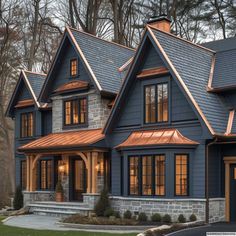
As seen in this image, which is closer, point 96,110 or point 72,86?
point 96,110

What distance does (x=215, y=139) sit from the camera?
19.5 metres

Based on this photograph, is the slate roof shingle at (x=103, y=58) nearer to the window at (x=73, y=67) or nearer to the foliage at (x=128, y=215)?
the window at (x=73, y=67)

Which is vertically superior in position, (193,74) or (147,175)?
(193,74)

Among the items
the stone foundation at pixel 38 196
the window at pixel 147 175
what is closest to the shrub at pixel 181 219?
the window at pixel 147 175

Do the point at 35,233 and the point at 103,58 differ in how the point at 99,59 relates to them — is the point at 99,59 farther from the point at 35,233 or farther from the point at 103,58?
the point at 35,233

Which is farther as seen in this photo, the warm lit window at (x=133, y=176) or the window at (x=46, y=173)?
the window at (x=46, y=173)

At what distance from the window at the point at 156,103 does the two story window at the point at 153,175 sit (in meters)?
1.76

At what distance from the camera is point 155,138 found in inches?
827

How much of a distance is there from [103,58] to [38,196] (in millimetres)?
7667

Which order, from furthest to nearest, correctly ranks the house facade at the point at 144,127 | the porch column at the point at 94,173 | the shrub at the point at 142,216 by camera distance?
the porch column at the point at 94,173 → the shrub at the point at 142,216 → the house facade at the point at 144,127

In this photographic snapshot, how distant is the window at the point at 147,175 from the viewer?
20.7 meters

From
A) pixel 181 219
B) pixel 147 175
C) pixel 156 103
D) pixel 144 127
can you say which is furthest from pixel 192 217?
pixel 156 103

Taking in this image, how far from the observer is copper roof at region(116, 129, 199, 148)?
66.4 feet

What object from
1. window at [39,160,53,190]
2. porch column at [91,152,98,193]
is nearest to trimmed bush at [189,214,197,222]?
porch column at [91,152,98,193]
